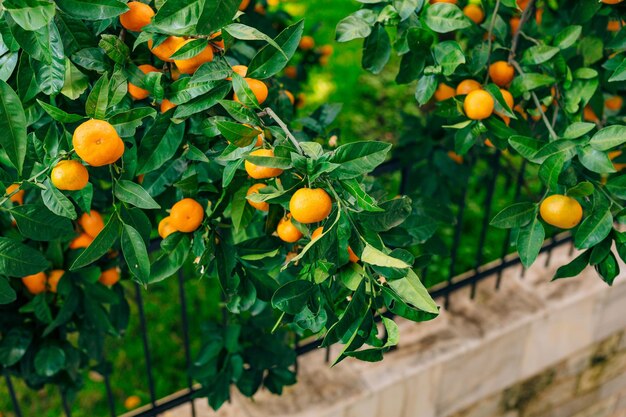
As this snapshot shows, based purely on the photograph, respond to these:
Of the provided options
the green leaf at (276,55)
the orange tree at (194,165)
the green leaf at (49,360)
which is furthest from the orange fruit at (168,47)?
the green leaf at (49,360)

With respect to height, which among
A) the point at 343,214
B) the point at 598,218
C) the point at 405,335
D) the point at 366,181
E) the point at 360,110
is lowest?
the point at 360,110

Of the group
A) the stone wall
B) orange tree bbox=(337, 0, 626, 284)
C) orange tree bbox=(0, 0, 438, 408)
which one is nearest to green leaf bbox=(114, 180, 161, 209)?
orange tree bbox=(0, 0, 438, 408)

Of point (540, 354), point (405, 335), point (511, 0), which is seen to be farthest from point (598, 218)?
point (540, 354)

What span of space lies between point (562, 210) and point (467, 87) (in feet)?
1.13

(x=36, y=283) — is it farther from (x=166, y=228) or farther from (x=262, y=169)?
(x=262, y=169)

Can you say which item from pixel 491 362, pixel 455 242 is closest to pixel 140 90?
pixel 455 242

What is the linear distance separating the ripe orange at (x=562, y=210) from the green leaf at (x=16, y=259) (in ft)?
3.34

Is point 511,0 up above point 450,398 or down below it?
above

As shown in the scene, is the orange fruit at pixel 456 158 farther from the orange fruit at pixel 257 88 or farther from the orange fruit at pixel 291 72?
the orange fruit at pixel 257 88

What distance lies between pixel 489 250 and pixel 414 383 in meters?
1.30

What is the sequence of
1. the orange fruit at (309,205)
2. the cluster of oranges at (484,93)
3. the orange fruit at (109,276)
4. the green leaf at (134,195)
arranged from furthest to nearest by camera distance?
the orange fruit at (109,276) < the cluster of oranges at (484,93) < the green leaf at (134,195) < the orange fruit at (309,205)

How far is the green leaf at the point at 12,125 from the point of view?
119 cm

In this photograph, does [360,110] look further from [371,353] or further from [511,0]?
[371,353]

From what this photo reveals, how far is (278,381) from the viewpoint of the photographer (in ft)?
7.00
